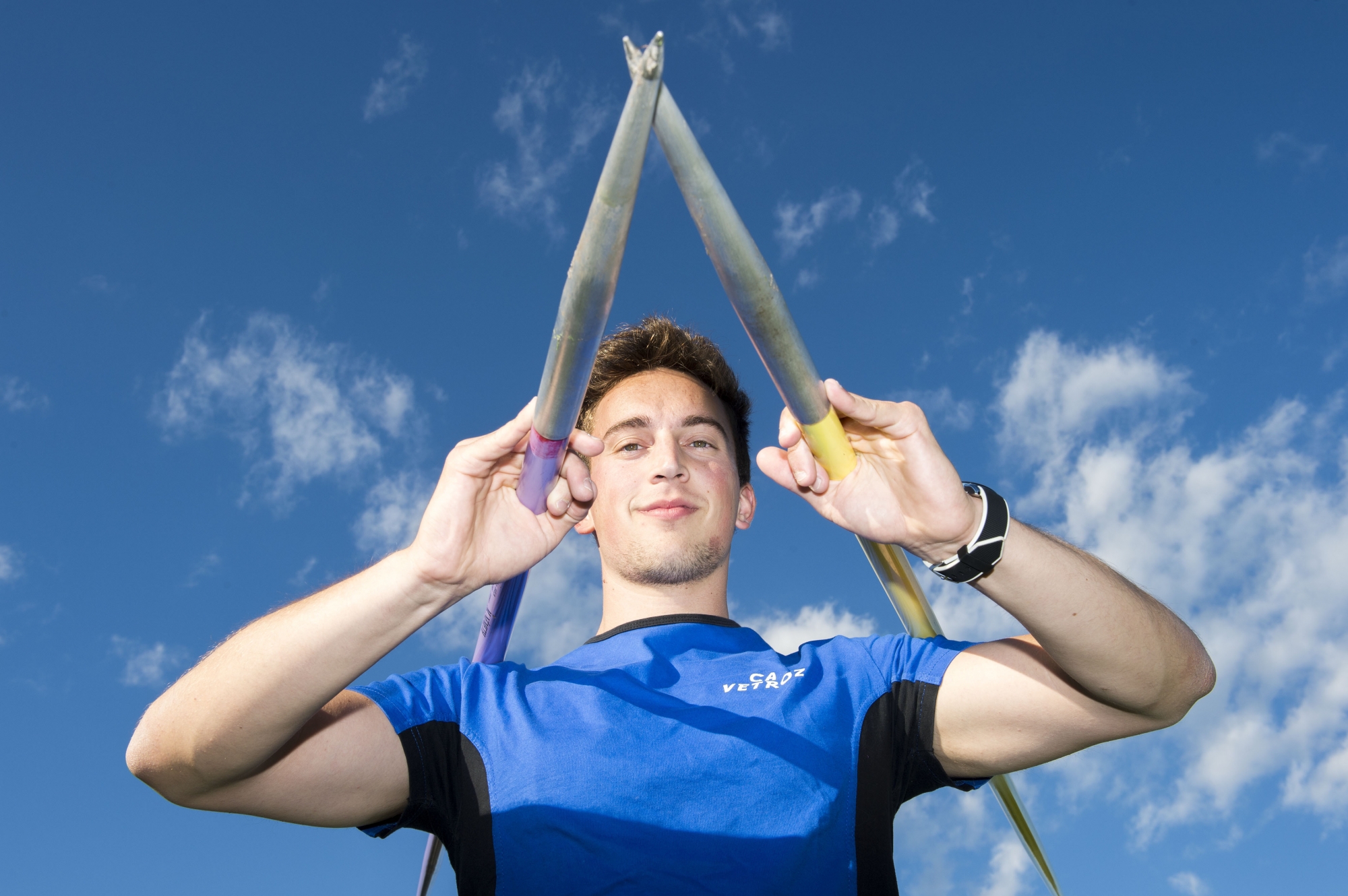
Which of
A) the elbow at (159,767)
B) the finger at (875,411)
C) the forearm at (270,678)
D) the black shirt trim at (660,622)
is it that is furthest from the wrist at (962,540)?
the elbow at (159,767)

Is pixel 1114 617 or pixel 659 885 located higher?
pixel 1114 617

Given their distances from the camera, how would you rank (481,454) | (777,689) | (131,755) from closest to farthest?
(131,755), (481,454), (777,689)

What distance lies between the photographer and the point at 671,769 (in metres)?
3.07

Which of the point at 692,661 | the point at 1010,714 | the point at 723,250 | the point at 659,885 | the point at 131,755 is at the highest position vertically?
the point at 723,250

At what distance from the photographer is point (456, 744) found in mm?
3219

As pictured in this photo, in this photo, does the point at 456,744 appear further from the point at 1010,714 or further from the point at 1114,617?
the point at 1114,617

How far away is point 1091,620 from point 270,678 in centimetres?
251

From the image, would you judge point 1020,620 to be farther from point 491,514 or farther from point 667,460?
point 667,460

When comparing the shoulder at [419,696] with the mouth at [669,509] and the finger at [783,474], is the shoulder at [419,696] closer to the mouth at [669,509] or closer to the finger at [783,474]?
the mouth at [669,509]

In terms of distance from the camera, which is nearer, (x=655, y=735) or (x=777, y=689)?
(x=655, y=735)

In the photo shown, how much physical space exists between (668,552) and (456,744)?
1389mm

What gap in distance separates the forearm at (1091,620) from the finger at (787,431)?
0.77 metres

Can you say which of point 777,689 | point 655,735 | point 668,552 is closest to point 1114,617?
point 777,689

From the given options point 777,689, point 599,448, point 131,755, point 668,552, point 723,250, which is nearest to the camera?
point 723,250
